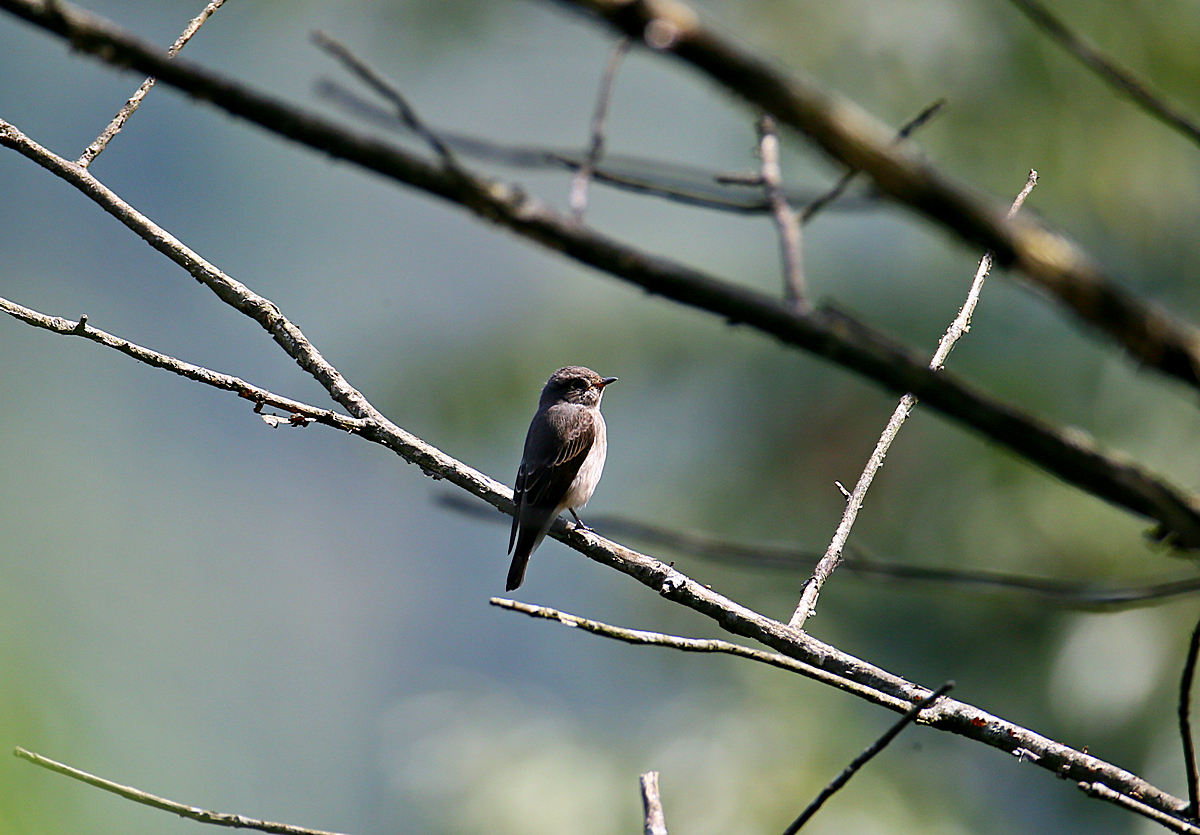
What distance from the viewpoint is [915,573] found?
1.22 metres

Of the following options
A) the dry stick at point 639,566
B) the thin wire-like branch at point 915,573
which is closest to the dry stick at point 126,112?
the dry stick at point 639,566

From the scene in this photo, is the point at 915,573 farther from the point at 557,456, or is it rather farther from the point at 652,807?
the point at 557,456

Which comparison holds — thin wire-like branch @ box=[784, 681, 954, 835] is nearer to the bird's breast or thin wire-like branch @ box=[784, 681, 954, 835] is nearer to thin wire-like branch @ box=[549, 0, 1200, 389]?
thin wire-like branch @ box=[549, 0, 1200, 389]

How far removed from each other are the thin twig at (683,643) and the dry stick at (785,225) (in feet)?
1.76

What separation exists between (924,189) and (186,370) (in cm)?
156

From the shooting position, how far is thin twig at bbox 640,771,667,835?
1458 millimetres

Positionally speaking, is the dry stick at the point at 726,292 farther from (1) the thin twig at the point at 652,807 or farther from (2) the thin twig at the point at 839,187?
(1) the thin twig at the point at 652,807

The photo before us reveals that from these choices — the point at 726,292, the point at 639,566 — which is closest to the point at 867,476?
the point at 639,566

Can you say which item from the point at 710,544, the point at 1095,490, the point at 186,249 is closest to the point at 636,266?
the point at 1095,490

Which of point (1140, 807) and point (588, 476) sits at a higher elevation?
point (588, 476)

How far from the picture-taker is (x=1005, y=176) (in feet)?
37.3

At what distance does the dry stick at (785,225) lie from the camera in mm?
911

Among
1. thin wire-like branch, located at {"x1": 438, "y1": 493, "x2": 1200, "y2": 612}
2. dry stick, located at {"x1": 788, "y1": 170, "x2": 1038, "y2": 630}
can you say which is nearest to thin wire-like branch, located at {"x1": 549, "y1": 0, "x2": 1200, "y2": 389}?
thin wire-like branch, located at {"x1": 438, "y1": 493, "x2": 1200, "y2": 612}

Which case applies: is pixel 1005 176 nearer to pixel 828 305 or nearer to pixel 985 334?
pixel 985 334
